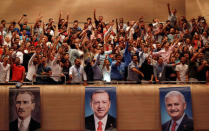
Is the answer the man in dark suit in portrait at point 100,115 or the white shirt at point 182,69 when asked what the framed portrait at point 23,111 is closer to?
the man in dark suit in portrait at point 100,115

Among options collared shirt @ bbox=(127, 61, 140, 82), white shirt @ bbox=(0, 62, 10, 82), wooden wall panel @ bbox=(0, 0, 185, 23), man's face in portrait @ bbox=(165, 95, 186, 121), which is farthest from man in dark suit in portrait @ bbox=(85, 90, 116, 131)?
wooden wall panel @ bbox=(0, 0, 185, 23)

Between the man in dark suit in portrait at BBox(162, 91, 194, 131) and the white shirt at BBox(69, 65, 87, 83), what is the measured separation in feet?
9.89

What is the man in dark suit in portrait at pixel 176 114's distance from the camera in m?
12.6

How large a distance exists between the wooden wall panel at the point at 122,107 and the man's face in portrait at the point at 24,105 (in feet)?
1.39

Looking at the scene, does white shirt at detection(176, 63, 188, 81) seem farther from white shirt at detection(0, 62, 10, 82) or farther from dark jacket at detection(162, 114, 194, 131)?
white shirt at detection(0, 62, 10, 82)

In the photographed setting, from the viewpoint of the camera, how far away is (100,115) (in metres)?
12.7

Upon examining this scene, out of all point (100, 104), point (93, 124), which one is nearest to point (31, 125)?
point (93, 124)

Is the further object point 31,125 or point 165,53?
point 165,53

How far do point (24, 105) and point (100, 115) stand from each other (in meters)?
2.62

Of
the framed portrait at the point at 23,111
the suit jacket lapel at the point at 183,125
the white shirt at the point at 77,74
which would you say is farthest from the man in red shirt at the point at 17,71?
the suit jacket lapel at the point at 183,125

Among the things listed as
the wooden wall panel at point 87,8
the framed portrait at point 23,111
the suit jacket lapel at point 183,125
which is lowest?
the suit jacket lapel at point 183,125

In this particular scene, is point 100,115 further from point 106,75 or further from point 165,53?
point 165,53

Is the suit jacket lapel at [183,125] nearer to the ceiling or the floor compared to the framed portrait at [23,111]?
nearer to the floor

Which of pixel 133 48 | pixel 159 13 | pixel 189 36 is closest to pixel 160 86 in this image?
pixel 133 48
